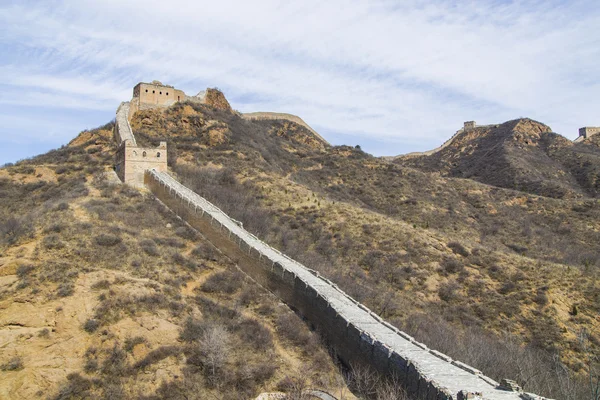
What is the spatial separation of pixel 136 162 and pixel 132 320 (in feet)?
45.9

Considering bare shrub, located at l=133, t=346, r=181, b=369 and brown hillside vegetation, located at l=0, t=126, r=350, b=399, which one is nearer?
brown hillside vegetation, located at l=0, t=126, r=350, b=399

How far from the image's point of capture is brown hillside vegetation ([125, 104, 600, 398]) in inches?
771

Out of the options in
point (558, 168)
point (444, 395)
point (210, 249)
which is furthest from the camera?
point (558, 168)

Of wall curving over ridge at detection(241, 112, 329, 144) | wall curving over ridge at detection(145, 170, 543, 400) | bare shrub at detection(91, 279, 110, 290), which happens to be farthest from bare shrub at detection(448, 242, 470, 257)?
Result: wall curving over ridge at detection(241, 112, 329, 144)

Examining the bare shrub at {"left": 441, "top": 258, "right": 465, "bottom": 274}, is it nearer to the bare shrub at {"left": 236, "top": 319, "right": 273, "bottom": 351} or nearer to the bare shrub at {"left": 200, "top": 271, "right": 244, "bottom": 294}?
the bare shrub at {"left": 200, "top": 271, "right": 244, "bottom": 294}

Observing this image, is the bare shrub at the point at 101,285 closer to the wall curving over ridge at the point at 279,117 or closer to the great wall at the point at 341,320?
the great wall at the point at 341,320

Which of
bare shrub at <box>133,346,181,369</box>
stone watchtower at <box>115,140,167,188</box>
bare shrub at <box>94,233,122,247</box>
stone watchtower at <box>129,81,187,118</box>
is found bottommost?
bare shrub at <box>133,346,181,369</box>

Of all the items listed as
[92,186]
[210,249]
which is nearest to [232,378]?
[210,249]

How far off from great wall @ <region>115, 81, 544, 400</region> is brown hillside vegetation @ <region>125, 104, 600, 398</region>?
2.66 meters

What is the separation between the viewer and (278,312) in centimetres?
1531

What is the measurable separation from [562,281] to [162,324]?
2025cm

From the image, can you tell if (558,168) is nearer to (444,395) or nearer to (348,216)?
(348,216)

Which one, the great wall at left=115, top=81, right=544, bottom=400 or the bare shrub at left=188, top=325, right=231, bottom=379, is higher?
the great wall at left=115, top=81, right=544, bottom=400

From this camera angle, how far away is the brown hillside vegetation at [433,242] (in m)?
19.6
